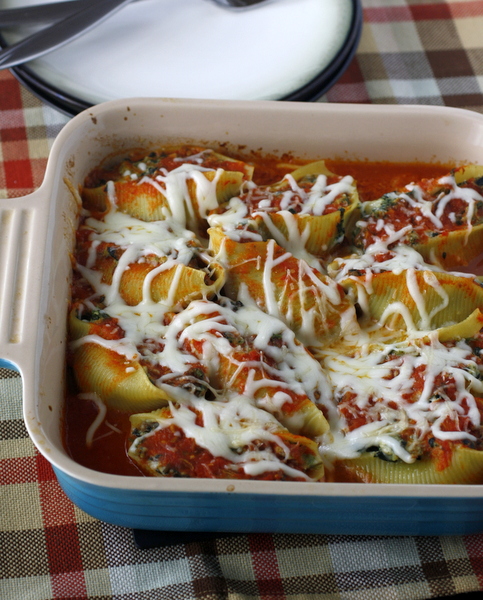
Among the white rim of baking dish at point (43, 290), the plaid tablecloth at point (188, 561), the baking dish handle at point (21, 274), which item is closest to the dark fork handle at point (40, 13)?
the white rim of baking dish at point (43, 290)

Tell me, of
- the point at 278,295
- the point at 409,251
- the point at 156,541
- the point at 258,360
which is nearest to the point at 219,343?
the point at 258,360

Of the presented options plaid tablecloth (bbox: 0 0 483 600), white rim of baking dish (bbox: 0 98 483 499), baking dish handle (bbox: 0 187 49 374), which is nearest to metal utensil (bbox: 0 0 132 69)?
white rim of baking dish (bbox: 0 98 483 499)

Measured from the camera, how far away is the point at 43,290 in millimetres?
2113

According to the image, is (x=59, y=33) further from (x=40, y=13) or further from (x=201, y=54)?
(x=201, y=54)

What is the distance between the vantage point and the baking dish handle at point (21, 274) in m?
1.98

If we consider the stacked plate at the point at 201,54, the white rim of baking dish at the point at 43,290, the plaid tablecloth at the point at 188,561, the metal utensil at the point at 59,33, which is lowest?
the plaid tablecloth at the point at 188,561

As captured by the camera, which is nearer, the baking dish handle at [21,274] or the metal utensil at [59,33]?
the baking dish handle at [21,274]

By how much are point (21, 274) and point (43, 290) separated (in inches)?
3.5

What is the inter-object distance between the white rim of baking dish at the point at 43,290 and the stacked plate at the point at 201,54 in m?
0.42

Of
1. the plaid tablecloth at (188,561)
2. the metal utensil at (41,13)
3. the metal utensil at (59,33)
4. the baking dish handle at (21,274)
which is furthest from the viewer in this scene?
the metal utensil at (41,13)

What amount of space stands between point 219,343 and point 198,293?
0.25 m

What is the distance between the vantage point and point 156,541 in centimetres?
222

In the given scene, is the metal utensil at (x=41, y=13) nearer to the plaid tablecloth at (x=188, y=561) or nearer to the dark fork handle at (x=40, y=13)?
the dark fork handle at (x=40, y=13)

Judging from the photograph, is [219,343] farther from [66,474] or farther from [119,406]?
[66,474]
